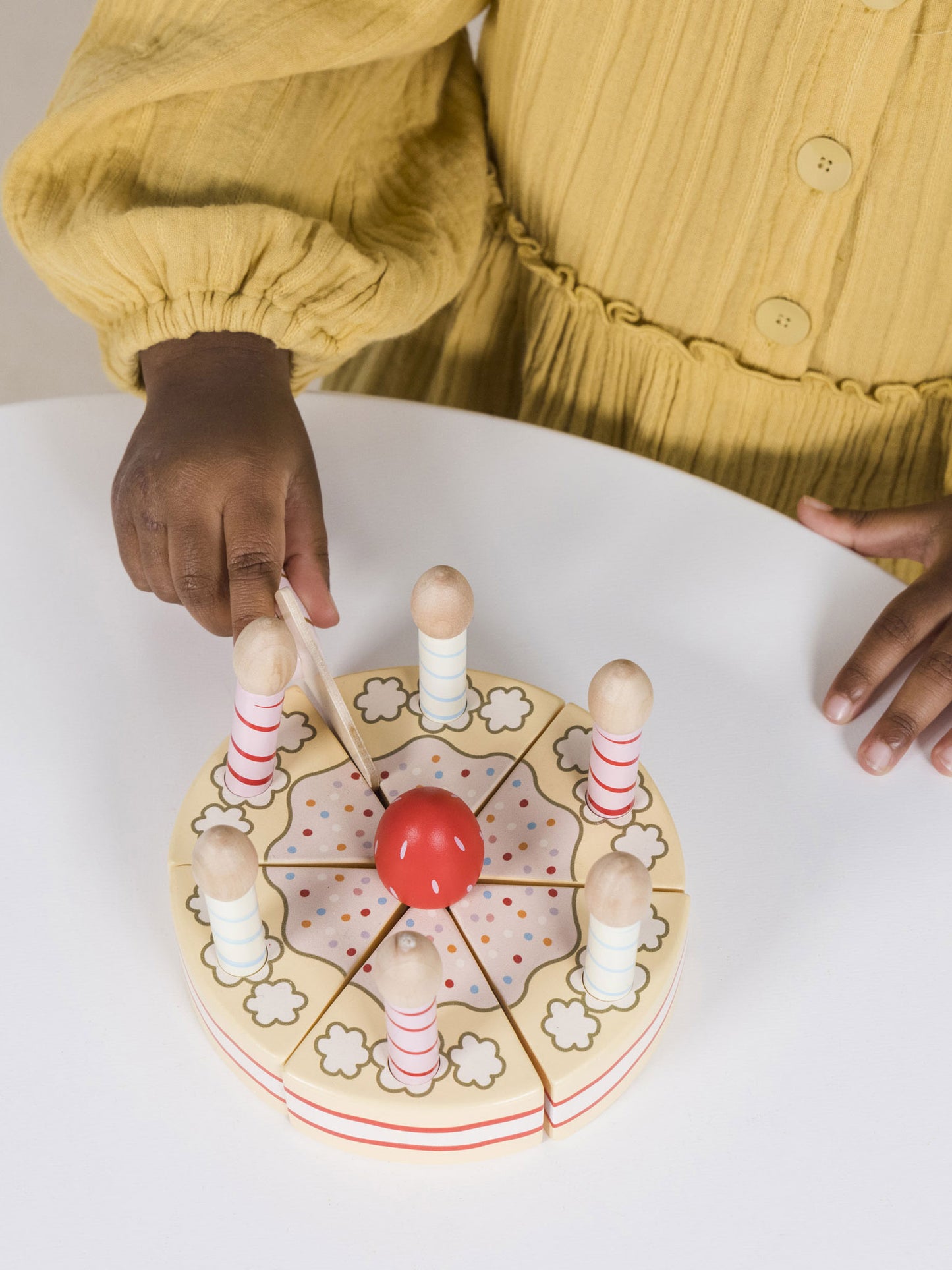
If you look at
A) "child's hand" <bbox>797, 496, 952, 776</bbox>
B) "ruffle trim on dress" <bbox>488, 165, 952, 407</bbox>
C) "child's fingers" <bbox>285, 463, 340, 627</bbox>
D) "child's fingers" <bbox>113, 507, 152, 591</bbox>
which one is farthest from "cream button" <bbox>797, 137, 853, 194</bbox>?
"child's fingers" <bbox>113, 507, 152, 591</bbox>

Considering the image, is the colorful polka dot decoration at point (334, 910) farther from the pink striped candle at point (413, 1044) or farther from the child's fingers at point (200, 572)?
the child's fingers at point (200, 572)

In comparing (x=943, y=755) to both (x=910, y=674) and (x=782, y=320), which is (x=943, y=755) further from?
(x=782, y=320)

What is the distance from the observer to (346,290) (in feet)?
2.30

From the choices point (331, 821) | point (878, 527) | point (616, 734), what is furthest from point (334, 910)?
point (878, 527)

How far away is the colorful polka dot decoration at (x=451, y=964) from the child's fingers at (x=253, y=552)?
0.18 meters

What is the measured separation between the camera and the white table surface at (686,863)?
1.62 feet

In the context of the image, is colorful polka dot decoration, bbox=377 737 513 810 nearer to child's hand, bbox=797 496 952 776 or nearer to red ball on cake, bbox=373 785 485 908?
red ball on cake, bbox=373 785 485 908

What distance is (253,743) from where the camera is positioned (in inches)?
21.9

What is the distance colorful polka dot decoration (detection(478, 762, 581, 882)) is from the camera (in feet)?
1.82

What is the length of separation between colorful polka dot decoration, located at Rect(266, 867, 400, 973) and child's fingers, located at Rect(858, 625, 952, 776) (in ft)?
0.88

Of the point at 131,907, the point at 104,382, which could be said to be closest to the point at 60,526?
the point at 131,907

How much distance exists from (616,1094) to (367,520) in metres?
0.37

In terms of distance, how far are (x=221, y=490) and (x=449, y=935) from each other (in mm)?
281

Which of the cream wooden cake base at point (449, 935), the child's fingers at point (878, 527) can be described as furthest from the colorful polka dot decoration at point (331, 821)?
the child's fingers at point (878, 527)
